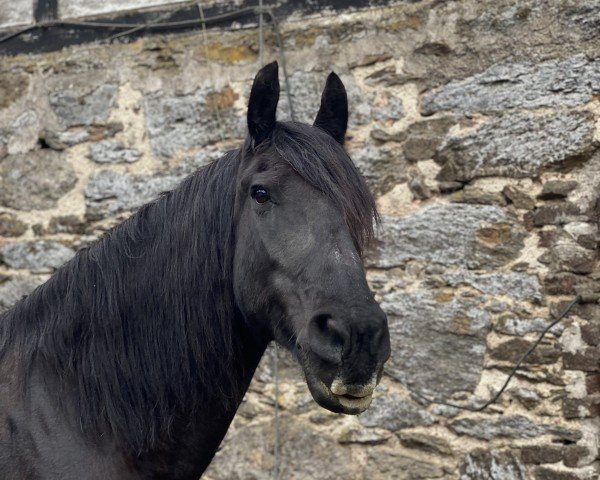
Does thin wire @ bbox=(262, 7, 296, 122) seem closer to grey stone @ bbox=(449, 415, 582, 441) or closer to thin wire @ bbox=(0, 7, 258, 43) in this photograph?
thin wire @ bbox=(0, 7, 258, 43)

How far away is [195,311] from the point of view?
8.30 ft

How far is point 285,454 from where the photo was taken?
4609mm

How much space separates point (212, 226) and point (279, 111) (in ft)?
7.68

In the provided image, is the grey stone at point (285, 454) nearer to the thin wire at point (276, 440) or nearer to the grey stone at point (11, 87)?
the thin wire at point (276, 440)

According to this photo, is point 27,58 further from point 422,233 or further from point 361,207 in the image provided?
point 361,207

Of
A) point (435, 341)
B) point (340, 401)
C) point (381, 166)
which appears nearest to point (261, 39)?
point (381, 166)

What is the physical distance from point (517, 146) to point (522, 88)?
0.31 m

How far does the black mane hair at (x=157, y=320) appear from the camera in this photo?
249 cm

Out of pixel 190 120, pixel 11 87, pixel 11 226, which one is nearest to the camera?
pixel 190 120

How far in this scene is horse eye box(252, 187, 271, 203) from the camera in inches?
97.4

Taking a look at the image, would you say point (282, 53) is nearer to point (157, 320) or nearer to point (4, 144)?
point (4, 144)

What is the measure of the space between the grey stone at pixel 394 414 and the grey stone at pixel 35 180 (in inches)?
90.3

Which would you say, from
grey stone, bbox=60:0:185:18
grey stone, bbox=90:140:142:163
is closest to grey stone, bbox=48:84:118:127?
grey stone, bbox=90:140:142:163

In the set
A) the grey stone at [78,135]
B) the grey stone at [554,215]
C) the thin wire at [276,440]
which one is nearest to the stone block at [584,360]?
the grey stone at [554,215]
